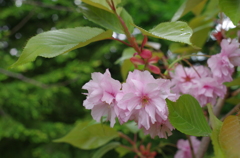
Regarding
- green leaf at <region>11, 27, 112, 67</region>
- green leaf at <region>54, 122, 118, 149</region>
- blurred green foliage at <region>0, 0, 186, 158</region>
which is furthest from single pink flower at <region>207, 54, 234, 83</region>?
blurred green foliage at <region>0, 0, 186, 158</region>

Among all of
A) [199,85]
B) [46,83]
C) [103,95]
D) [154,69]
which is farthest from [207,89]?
[46,83]

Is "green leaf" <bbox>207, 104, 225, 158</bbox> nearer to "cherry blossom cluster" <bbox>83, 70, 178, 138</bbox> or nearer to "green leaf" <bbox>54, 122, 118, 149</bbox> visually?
"cherry blossom cluster" <bbox>83, 70, 178, 138</bbox>

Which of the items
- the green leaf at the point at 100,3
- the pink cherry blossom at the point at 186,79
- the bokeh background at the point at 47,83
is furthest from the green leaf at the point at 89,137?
the bokeh background at the point at 47,83

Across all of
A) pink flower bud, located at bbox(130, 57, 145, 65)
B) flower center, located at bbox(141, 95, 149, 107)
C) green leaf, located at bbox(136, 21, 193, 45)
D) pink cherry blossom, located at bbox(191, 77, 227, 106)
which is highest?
green leaf, located at bbox(136, 21, 193, 45)

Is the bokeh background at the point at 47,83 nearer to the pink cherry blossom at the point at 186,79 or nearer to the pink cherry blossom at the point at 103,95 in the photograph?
the pink cherry blossom at the point at 186,79

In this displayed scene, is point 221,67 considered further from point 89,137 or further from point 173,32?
point 89,137

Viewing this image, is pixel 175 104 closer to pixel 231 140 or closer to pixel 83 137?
pixel 231 140
